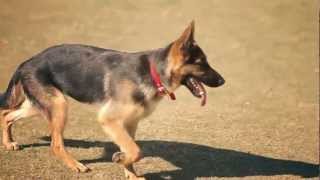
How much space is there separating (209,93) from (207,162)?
6098mm

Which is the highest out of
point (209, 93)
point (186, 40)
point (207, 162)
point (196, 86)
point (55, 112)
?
point (186, 40)

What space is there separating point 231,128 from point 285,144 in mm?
1118

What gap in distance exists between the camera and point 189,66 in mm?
7102

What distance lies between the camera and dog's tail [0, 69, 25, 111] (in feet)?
25.8

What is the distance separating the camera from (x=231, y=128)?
34.4 feet

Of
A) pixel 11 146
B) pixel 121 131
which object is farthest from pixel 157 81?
pixel 11 146

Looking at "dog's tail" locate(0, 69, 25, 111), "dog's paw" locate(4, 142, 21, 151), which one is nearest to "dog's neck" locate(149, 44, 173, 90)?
"dog's tail" locate(0, 69, 25, 111)

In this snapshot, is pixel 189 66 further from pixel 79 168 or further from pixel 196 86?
pixel 79 168

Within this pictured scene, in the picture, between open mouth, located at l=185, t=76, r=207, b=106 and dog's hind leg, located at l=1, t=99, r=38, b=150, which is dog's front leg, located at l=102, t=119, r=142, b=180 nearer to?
open mouth, located at l=185, t=76, r=207, b=106

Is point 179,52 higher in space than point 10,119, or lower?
higher

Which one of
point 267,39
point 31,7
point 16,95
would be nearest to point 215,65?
point 267,39

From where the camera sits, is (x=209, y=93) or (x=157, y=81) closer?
(x=157, y=81)

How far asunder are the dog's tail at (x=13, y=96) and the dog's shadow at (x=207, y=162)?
0.67 meters

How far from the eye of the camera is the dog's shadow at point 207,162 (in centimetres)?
779
